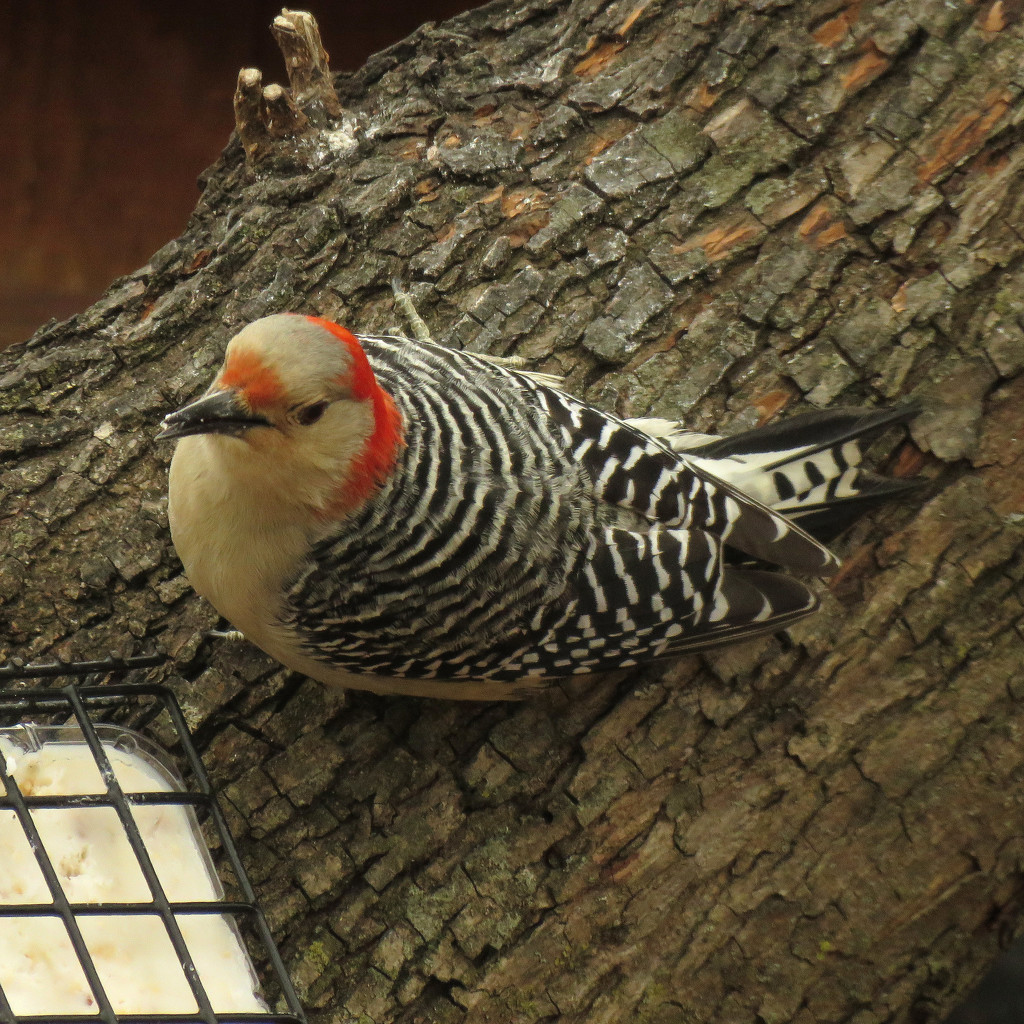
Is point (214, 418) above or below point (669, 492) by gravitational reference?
above

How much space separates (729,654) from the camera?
2.39 meters

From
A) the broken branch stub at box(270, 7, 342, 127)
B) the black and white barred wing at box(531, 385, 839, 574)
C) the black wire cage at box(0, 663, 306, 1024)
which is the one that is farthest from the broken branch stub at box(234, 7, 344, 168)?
the black wire cage at box(0, 663, 306, 1024)

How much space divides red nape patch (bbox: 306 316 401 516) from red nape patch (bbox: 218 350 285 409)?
0.58ft

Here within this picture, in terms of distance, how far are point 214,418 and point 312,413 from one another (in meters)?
0.19

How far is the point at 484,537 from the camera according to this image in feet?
7.14

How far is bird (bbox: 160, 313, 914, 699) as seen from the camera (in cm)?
213

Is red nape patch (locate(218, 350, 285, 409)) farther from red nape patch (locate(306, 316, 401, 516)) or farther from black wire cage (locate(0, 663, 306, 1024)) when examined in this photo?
black wire cage (locate(0, 663, 306, 1024))

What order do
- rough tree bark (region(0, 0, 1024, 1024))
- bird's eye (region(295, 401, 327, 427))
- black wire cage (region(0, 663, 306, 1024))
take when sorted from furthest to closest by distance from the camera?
rough tree bark (region(0, 0, 1024, 1024)) → bird's eye (region(295, 401, 327, 427)) → black wire cage (region(0, 663, 306, 1024))

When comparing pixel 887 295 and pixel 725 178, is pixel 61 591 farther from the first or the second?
pixel 887 295

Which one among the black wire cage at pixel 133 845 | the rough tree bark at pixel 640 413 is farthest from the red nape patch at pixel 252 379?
the rough tree bark at pixel 640 413

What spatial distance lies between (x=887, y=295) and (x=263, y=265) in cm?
141

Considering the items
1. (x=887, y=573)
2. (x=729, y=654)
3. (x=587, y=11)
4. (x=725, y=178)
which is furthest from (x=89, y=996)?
(x=587, y=11)

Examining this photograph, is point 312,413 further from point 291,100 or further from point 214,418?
point 291,100

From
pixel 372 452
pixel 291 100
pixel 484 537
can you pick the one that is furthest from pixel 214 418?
pixel 291 100
